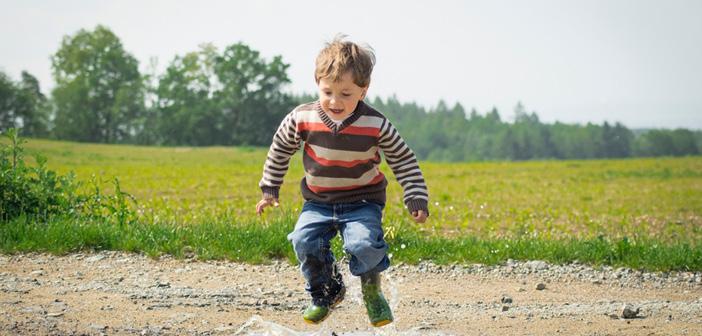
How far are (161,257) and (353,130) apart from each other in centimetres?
349

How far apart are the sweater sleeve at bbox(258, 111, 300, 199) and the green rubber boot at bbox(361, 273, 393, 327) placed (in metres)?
0.78

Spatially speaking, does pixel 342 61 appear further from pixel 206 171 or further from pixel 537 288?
pixel 206 171

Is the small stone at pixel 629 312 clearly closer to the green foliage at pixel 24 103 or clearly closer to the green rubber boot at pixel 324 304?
the green rubber boot at pixel 324 304

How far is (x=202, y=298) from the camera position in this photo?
6.26 m

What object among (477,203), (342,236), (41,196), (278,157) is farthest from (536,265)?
(477,203)

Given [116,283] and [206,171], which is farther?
[206,171]

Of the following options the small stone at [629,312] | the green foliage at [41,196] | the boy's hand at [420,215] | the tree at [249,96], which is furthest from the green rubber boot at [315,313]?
the tree at [249,96]

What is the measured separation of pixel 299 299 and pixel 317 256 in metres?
1.48

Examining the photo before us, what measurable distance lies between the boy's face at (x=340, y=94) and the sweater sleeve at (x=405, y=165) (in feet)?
0.80

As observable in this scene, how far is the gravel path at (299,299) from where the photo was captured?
5516 mm

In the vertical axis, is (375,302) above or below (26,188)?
below

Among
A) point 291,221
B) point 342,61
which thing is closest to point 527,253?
point 291,221

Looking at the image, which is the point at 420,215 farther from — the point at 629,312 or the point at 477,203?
the point at 477,203

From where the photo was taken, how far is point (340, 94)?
472 centimetres
